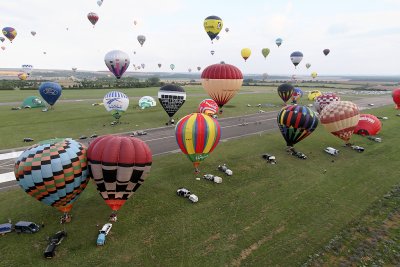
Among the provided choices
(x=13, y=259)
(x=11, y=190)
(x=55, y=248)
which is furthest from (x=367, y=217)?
(x=11, y=190)

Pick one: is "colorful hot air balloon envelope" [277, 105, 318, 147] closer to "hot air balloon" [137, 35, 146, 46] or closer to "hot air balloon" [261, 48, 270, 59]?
"hot air balloon" [137, 35, 146, 46]

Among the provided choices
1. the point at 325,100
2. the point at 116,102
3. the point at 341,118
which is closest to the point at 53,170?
the point at 116,102

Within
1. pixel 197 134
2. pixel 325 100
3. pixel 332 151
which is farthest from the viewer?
pixel 325 100

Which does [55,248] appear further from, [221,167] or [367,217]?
A: [367,217]

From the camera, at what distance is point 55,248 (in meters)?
18.6

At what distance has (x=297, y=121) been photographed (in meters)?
35.3

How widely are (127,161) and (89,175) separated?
3.41m

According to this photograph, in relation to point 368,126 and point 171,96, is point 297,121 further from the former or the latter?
point 171,96

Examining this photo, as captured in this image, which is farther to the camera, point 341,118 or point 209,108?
point 209,108

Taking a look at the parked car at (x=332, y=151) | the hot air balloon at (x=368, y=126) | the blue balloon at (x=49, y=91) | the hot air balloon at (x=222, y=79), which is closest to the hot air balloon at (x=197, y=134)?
the parked car at (x=332, y=151)

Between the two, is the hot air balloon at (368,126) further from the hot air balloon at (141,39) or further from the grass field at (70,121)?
the hot air balloon at (141,39)

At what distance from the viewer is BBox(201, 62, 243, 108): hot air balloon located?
50531 millimetres

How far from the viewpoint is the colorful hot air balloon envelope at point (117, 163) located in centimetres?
1934

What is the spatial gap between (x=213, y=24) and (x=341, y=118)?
34637 mm
